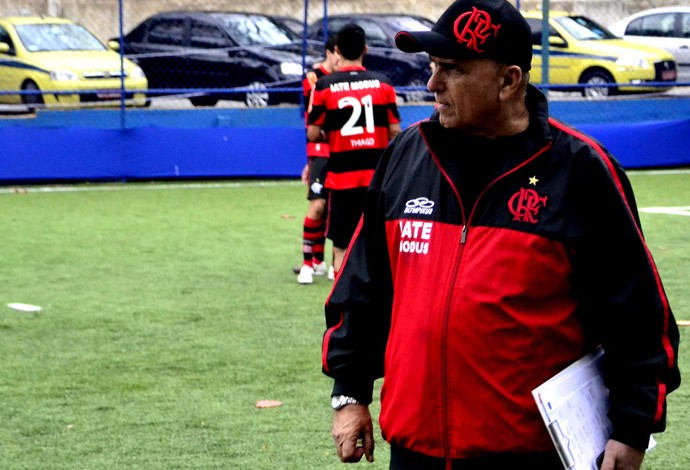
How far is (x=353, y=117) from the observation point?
940 centimetres

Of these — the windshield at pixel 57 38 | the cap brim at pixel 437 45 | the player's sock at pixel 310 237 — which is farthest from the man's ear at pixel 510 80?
the windshield at pixel 57 38

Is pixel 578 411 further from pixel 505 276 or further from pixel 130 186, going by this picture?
pixel 130 186

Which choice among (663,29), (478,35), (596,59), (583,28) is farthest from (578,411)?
(663,29)

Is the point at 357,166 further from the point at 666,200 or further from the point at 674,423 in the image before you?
the point at 666,200

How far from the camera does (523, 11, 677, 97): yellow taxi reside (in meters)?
20.3

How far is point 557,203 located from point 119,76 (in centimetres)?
1551

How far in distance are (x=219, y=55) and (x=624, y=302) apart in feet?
55.2

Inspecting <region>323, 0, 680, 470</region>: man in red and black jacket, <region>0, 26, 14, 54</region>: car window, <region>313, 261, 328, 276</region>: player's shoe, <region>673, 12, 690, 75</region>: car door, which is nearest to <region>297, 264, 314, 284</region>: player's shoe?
<region>313, 261, 328, 276</region>: player's shoe

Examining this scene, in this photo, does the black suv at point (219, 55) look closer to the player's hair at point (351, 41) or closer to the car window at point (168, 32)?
the car window at point (168, 32)

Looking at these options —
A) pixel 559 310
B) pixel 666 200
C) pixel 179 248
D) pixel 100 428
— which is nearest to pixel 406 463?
pixel 559 310

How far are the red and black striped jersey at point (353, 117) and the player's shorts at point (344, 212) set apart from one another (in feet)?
0.21

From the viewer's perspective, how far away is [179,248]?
12.1 metres

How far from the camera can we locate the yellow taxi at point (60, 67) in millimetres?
17625

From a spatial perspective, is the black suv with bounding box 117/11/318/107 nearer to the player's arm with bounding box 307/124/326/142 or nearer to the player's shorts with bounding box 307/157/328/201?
the player's shorts with bounding box 307/157/328/201
